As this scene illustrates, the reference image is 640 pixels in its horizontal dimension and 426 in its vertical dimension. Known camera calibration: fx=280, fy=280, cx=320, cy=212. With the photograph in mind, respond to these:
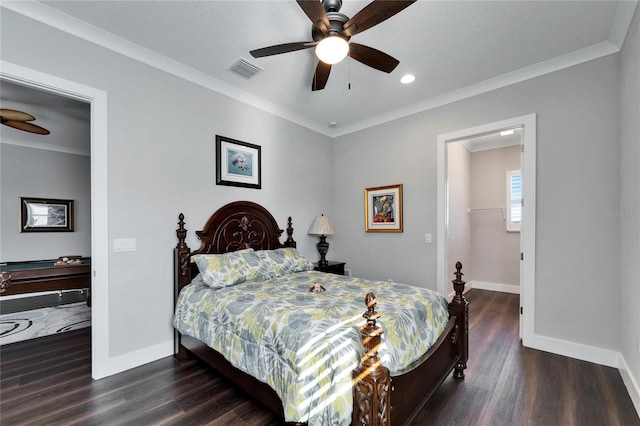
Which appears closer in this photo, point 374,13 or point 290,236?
point 374,13

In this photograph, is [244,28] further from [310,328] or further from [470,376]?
[470,376]

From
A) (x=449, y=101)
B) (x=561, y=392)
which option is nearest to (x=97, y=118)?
(x=449, y=101)

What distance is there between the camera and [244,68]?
2852 millimetres

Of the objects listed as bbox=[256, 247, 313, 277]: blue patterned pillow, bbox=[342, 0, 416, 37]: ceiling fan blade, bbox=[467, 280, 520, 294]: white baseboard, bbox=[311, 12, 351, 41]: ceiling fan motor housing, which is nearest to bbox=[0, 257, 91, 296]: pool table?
bbox=[256, 247, 313, 277]: blue patterned pillow

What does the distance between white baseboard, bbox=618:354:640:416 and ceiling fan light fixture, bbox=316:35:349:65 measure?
9.96 feet

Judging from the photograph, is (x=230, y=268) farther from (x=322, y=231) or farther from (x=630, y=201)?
(x=630, y=201)

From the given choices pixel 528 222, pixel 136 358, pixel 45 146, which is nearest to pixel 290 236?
pixel 136 358

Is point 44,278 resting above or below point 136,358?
above

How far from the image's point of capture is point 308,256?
4266 mm

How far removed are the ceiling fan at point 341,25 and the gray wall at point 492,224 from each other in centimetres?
407

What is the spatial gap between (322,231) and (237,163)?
153 centimetres

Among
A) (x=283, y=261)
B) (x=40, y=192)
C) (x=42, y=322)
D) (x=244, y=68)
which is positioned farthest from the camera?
(x=40, y=192)

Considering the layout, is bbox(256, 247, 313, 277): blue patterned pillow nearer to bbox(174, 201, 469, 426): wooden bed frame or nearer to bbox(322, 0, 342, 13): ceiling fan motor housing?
bbox(174, 201, 469, 426): wooden bed frame

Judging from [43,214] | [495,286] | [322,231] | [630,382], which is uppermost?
[43,214]
